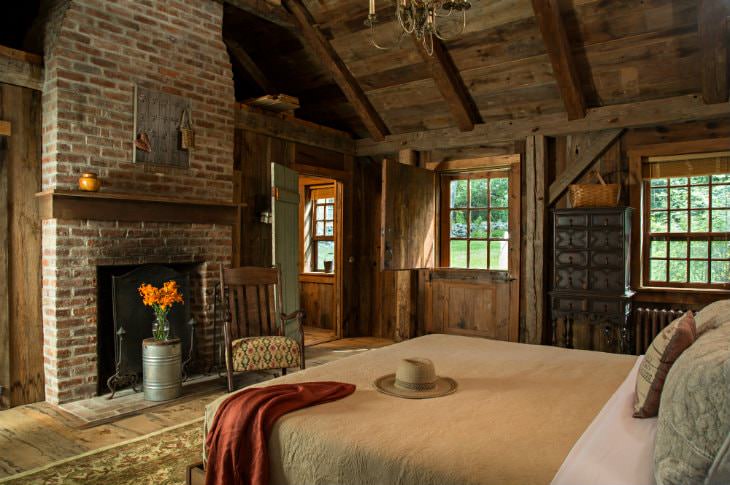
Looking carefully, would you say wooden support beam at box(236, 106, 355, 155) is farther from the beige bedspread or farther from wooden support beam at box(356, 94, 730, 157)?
the beige bedspread

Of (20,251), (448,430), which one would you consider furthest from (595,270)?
(20,251)

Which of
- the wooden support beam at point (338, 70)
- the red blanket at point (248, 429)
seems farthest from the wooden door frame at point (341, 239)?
the red blanket at point (248, 429)

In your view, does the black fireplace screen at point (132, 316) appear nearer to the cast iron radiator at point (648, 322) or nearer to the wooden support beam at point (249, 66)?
the wooden support beam at point (249, 66)

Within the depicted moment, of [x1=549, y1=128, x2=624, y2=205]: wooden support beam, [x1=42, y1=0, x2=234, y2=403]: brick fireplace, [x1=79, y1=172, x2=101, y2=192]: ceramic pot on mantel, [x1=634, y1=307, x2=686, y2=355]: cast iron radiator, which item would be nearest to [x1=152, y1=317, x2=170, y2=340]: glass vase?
[x1=42, y1=0, x2=234, y2=403]: brick fireplace

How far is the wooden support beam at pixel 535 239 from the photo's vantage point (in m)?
5.48

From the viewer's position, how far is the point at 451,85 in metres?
5.43

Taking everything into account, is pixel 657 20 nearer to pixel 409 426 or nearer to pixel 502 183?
pixel 502 183

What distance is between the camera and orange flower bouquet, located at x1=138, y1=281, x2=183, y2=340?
3.95 meters

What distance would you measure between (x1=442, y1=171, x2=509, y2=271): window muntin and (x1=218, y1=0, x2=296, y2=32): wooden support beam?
8.37ft

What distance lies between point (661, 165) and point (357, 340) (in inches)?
153

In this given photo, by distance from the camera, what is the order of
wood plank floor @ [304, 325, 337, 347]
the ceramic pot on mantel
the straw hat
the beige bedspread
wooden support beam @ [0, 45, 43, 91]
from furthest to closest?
wood plank floor @ [304, 325, 337, 347] → the ceramic pot on mantel → wooden support beam @ [0, 45, 43, 91] → the straw hat → the beige bedspread

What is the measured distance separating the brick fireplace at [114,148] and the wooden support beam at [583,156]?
11.0 ft

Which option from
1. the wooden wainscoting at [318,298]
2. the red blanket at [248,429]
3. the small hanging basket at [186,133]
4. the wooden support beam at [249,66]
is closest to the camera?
the red blanket at [248,429]

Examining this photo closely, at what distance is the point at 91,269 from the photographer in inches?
159
